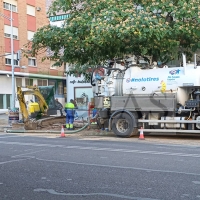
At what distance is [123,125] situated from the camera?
50.9 ft

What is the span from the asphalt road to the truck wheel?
4063 millimetres

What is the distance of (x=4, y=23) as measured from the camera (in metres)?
39.0

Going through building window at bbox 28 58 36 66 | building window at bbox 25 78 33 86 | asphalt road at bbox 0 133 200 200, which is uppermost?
building window at bbox 28 58 36 66

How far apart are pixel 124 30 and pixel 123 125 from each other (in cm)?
412

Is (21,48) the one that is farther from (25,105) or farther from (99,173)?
(99,173)

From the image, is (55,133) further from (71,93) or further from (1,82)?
(1,82)

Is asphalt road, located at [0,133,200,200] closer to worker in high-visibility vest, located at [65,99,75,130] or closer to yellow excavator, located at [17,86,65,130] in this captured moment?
worker in high-visibility vest, located at [65,99,75,130]

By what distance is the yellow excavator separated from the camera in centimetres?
1877

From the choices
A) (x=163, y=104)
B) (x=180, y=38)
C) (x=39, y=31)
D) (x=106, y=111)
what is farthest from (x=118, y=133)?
(x=39, y=31)

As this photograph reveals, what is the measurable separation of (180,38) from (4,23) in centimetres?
2719

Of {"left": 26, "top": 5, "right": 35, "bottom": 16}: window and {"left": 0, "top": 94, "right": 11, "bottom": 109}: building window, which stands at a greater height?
{"left": 26, "top": 5, "right": 35, "bottom": 16}: window

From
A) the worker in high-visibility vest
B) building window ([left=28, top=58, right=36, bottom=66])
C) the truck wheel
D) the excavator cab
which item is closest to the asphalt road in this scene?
the truck wheel

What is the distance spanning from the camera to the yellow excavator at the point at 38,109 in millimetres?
18766

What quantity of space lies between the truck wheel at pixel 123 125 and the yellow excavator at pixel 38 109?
4.97 metres
